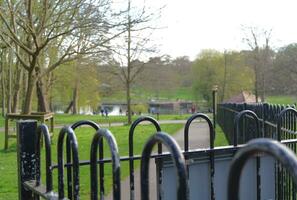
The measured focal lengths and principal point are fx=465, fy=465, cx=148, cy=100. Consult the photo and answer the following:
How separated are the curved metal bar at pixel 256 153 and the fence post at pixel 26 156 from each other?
1694 millimetres

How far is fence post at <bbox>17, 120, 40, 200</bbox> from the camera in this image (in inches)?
106

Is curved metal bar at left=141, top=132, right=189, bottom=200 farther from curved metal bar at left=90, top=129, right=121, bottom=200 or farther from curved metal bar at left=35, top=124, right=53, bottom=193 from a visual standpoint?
curved metal bar at left=35, top=124, right=53, bottom=193

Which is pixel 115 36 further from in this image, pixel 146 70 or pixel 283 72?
pixel 283 72

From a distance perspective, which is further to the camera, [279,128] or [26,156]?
[279,128]

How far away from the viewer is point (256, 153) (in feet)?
3.90

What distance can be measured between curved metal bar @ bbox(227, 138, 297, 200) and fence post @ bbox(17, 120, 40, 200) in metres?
1.69

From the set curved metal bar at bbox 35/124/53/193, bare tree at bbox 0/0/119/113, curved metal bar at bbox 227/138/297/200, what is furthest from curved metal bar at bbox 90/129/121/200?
bare tree at bbox 0/0/119/113

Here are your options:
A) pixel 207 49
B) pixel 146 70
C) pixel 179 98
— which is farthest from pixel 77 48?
pixel 179 98

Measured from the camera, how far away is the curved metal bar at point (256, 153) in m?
1.13

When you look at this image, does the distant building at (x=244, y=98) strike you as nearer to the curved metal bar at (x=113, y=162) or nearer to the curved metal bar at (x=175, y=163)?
the curved metal bar at (x=113, y=162)

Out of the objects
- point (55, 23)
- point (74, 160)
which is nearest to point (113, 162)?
point (74, 160)

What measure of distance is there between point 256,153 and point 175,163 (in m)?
0.33

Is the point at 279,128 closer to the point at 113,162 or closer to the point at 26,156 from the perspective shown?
the point at 26,156

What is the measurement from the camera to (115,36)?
13500mm
